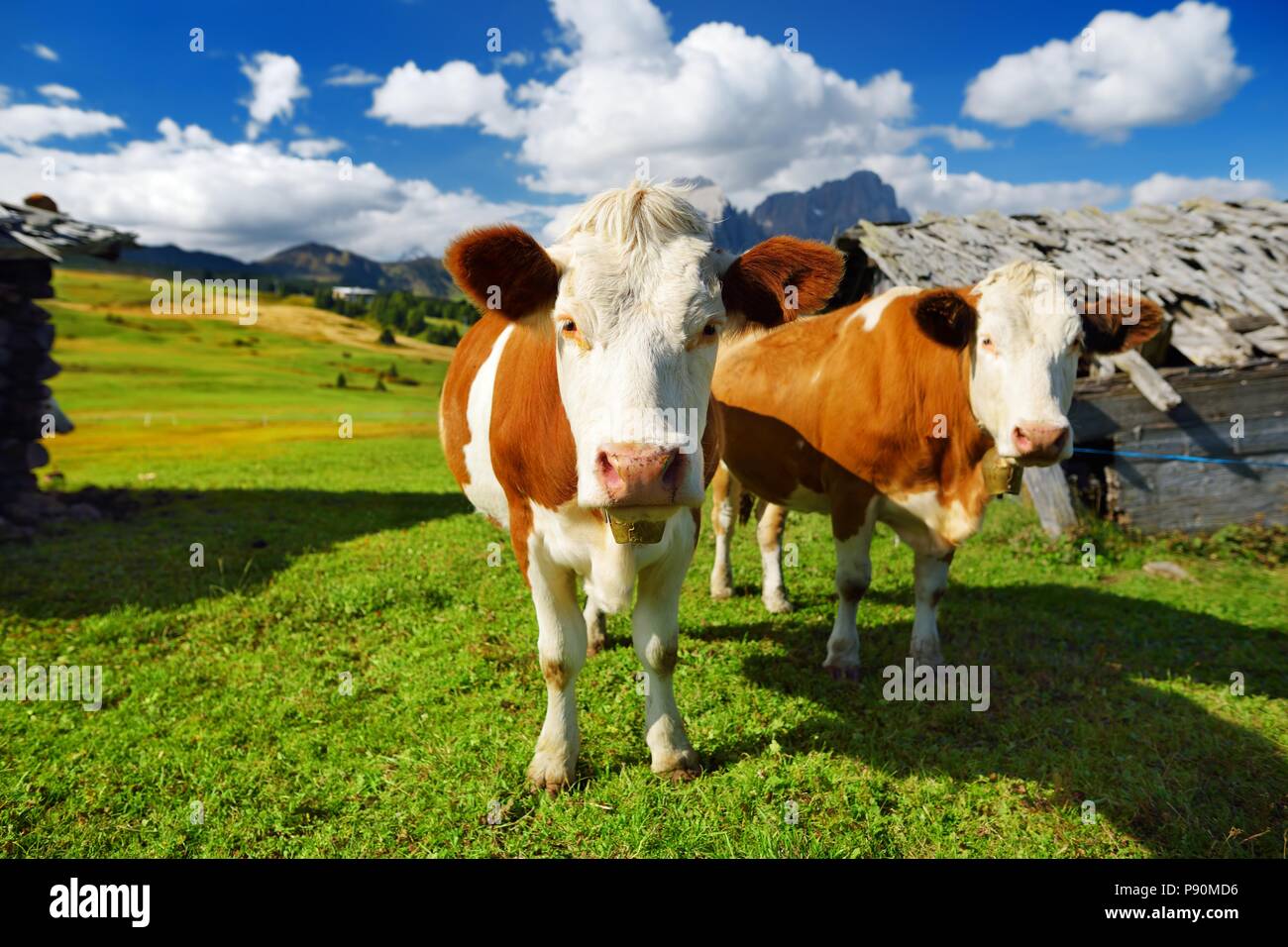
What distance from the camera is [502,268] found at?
2.94 metres

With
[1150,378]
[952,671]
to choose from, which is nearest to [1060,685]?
[952,671]

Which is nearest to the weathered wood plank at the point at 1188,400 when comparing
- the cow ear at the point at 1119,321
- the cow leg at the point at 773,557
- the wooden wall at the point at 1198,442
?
the wooden wall at the point at 1198,442

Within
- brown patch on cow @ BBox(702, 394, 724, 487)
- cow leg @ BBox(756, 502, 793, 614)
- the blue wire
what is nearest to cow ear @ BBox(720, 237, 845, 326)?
brown patch on cow @ BBox(702, 394, 724, 487)

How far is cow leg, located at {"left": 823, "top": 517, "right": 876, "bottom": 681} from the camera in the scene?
519cm

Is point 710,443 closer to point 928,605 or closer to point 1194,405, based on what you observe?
point 928,605

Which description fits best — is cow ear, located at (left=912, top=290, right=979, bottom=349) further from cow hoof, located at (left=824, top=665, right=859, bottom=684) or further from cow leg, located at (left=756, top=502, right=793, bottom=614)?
cow hoof, located at (left=824, top=665, right=859, bottom=684)

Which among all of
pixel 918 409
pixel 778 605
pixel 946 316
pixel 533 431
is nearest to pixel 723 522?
pixel 778 605

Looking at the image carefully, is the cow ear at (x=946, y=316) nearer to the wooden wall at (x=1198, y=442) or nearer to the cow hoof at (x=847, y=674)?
the cow hoof at (x=847, y=674)

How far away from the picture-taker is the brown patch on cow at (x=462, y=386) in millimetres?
5059

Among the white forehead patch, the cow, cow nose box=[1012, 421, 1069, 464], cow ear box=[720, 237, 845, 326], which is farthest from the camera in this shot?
the white forehead patch

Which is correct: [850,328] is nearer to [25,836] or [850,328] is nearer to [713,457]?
[713,457]

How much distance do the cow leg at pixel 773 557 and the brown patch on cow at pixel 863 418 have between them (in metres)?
0.52

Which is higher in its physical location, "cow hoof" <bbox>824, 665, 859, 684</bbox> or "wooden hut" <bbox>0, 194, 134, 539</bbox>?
"wooden hut" <bbox>0, 194, 134, 539</bbox>

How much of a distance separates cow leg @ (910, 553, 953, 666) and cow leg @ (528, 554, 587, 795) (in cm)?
275
